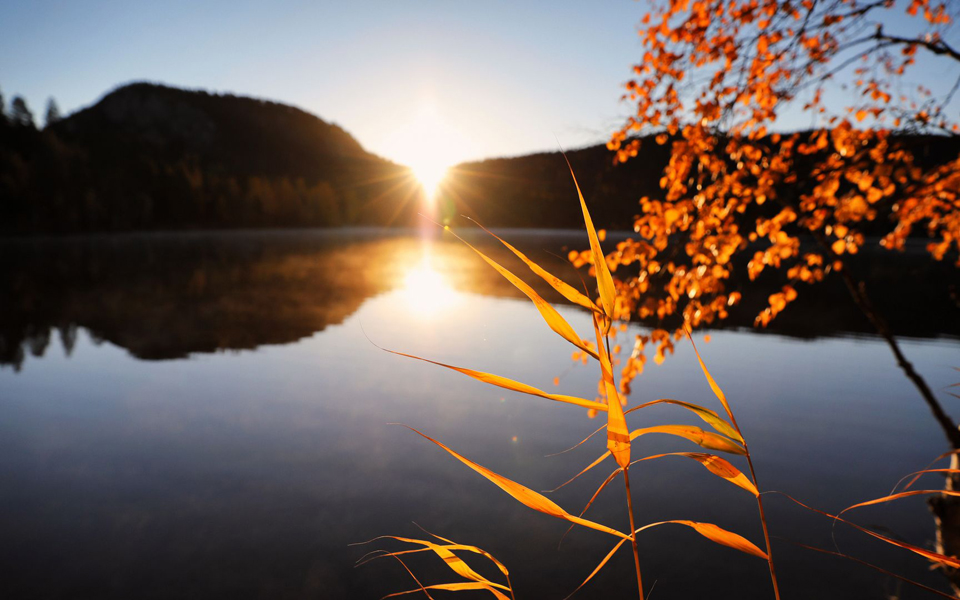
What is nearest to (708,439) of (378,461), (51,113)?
(378,461)

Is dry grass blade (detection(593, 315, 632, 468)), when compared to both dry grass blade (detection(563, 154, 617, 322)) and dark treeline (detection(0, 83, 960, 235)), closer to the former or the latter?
dry grass blade (detection(563, 154, 617, 322))

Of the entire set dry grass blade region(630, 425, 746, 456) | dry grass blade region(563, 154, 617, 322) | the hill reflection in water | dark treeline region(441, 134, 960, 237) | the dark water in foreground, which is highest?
dark treeline region(441, 134, 960, 237)

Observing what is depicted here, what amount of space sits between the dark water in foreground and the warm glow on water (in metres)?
4.83

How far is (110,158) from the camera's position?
130 metres

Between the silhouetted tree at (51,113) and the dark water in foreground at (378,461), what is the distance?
15346 cm

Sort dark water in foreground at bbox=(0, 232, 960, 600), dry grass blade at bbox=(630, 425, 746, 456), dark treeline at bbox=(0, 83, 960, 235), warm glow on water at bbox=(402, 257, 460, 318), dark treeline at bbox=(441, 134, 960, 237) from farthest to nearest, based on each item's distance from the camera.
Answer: dark treeline at bbox=(0, 83, 960, 235) → warm glow on water at bbox=(402, 257, 460, 318) → dark water in foreground at bbox=(0, 232, 960, 600) → dark treeline at bbox=(441, 134, 960, 237) → dry grass blade at bbox=(630, 425, 746, 456)

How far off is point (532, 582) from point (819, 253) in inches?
197

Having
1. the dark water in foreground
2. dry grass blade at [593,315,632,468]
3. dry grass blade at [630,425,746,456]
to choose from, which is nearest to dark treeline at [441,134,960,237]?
dry grass blade at [593,315,632,468]

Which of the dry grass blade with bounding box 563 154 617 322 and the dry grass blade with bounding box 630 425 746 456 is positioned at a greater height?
the dry grass blade with bounding box 563 154 617 322

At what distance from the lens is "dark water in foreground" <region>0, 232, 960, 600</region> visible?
6.18 meters

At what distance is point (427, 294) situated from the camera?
92.9 ft

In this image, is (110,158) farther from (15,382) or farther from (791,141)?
(791,141)

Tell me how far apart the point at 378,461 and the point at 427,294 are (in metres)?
19.8

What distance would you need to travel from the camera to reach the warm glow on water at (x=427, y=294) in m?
23.8
